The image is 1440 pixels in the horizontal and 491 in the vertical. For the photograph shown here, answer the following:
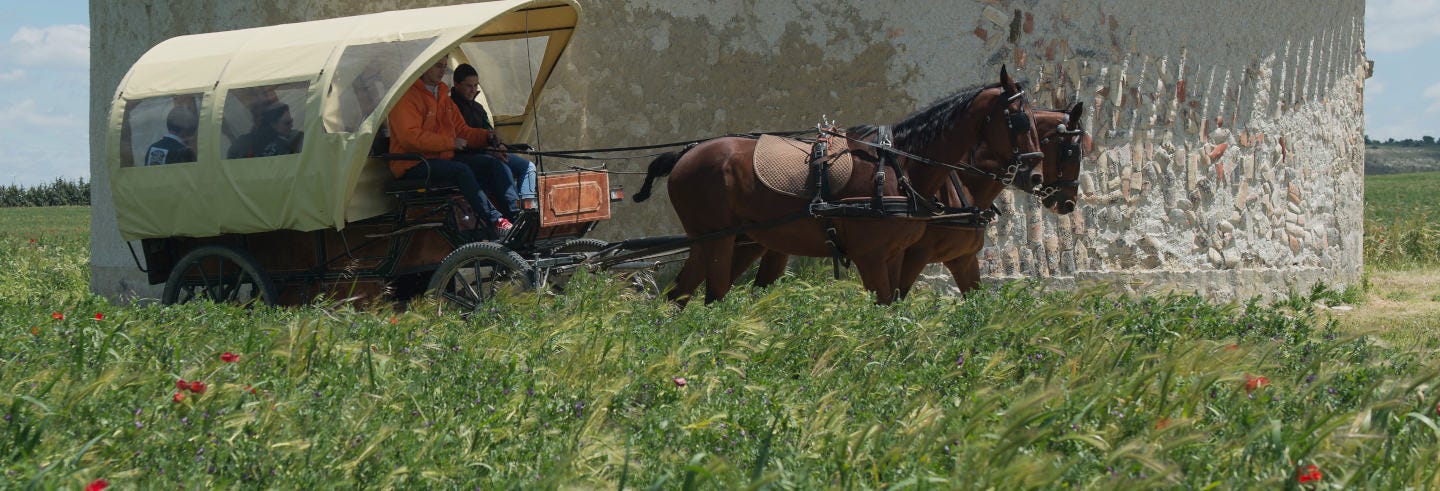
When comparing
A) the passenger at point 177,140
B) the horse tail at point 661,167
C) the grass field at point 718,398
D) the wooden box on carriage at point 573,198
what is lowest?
the grass field at point 718,398

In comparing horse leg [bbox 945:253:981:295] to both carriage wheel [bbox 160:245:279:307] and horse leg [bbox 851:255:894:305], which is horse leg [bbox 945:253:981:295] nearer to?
horse leg [bbox 851:255:894:305]

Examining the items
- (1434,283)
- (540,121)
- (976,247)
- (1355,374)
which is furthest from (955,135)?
(1434,283)

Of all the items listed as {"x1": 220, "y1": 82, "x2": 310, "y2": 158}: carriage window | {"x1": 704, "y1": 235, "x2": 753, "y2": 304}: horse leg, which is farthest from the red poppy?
{"x1": 220, "y1": 82, "x2": 310, "y2": 158}: carriage window

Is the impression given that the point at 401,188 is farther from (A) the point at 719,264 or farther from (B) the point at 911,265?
(B) the point at 911,265

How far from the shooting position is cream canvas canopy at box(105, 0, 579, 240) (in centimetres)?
845

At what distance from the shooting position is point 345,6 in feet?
38.3

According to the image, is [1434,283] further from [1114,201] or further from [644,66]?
[644,66]

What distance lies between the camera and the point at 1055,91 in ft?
34.4

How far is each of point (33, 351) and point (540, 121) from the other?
6146 millimetres

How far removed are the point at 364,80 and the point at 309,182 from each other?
0.72 meters

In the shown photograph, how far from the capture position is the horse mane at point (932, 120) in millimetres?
8094

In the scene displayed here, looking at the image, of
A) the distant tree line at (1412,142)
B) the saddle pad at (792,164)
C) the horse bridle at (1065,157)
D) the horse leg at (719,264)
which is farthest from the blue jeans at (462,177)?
the distant tree line at (1412,142)

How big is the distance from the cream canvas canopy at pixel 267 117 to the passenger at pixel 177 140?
14 millimetres

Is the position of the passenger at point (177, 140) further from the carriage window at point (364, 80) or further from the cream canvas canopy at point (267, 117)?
the carriage window at point (364, 80)
